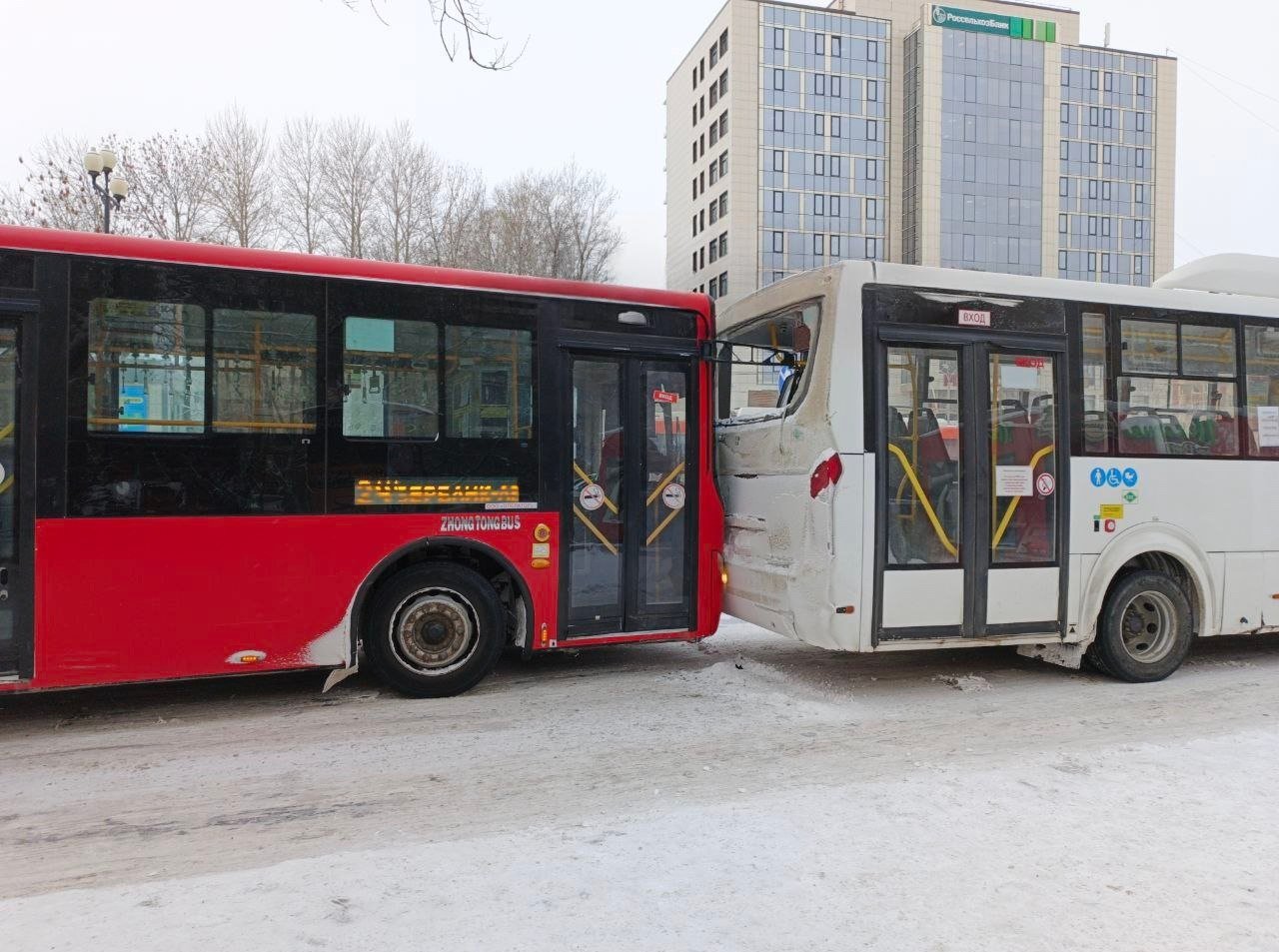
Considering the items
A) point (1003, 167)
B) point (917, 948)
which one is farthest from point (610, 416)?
point (1003, 167)

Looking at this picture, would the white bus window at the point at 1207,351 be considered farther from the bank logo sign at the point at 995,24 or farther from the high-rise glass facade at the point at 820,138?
the bank logo sign at the point at 995,24

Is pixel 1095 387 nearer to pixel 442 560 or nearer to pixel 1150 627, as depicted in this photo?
pixel 1150 627

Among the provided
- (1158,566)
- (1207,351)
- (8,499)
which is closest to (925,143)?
(1207,351)

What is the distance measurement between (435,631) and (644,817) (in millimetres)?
2583

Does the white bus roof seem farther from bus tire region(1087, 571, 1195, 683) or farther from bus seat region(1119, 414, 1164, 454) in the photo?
bus tire region(1087, 571, 1195, 683)

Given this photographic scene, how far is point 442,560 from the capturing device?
244 inches

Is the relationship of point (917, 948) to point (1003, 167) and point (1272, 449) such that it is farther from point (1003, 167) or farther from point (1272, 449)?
point (1003, 167)

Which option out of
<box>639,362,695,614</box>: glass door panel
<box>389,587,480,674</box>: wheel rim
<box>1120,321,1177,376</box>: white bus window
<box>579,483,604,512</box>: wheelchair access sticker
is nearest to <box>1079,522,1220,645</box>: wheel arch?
<box>1120,321,1177,376</box>: white bus window

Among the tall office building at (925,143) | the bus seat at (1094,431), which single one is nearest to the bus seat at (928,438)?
the bus seat at (1094,431)

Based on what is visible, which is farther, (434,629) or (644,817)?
(434,629)

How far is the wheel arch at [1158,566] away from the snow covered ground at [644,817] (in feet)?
1.96

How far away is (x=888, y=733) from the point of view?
18.0 ft

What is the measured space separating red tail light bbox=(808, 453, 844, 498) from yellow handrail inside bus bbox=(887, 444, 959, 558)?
0.42m

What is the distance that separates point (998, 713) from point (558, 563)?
3230mm
